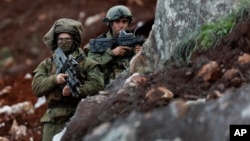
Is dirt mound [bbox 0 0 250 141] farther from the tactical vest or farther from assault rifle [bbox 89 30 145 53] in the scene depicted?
assault rifle [bbox 89 30 145 53]

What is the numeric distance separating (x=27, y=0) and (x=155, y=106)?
55.8 feet

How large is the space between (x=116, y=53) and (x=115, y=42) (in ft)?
0.73


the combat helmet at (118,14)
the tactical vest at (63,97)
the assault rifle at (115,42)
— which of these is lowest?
the tactical vest at (63,97)

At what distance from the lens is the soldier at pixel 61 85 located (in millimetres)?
8797

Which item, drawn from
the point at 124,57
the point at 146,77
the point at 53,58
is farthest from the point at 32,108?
the point at 146,77

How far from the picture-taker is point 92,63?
8.91 m

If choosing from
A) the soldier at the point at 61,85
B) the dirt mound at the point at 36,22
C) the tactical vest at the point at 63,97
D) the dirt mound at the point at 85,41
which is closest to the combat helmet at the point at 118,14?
the soldier at the point at 61,85

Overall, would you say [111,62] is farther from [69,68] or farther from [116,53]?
[69,68]

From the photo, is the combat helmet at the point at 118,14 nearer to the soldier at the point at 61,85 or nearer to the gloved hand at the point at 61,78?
the soldier at the point at 61,85

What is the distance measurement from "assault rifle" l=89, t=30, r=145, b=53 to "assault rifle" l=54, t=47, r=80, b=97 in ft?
5.02

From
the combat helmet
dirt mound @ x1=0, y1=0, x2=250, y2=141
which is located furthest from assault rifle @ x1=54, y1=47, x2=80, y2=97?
the combat helmet

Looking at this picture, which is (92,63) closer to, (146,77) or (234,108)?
(146,77)

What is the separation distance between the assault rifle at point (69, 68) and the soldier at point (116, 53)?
1.49 metres

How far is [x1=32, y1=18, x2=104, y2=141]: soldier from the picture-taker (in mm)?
8797
